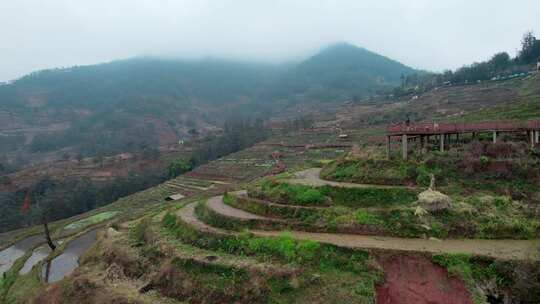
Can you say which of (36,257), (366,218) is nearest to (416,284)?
(366,218)

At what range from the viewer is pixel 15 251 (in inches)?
1601

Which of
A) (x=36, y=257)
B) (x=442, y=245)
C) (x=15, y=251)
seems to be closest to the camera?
(x=442, y=245)

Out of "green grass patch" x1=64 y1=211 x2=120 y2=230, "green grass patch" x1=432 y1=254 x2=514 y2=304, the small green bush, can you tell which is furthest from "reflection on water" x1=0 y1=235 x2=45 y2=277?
"green grass patch" x1=432 y1=254 x2=514 y2=304

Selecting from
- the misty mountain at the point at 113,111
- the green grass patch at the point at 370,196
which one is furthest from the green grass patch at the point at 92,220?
the misty mountain at the point at 113,111

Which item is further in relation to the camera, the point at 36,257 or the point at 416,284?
the point at 36,257

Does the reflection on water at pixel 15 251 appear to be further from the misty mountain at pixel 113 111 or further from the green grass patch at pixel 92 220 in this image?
the misty mountain at pixel 113 111

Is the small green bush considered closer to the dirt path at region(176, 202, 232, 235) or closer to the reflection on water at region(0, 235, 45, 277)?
the dirt path at region(176, 202, 232, 235)

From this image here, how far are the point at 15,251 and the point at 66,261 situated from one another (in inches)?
546

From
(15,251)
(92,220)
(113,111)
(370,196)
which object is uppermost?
(113,111)

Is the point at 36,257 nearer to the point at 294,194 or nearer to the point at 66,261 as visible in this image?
the point at 66,261

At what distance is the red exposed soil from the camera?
13841 millimetres

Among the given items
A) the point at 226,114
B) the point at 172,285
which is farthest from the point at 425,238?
the point at 226,114

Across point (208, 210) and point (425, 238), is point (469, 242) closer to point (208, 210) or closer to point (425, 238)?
point (425, 238)

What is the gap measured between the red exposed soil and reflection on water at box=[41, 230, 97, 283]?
23.1 metres
